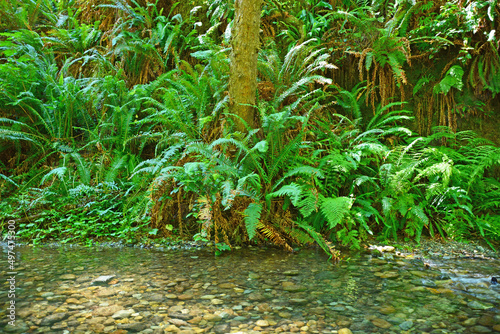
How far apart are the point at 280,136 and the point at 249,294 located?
1.70 meters

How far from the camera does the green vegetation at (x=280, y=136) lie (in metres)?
3.34

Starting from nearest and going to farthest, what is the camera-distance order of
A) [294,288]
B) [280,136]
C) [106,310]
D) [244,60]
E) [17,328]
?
1. [17,328]
2. [106,310]
3. [294,288]
4. [280,136]
5. [244,60]

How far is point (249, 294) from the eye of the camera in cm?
227

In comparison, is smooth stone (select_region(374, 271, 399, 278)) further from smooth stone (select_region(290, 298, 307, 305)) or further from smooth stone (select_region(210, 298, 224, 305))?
smooth stone (select_region(210, 298, 224, 305))

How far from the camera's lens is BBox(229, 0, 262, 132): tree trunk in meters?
3.46

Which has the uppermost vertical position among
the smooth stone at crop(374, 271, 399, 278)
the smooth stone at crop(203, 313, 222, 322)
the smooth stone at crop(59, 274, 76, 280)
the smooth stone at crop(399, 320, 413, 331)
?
the smooth stone at crop(59, 274, 76, 280)

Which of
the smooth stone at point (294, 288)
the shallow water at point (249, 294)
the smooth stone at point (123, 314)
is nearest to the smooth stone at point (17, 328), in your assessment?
the shallow water at point (249, 294)

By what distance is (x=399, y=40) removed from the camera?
421cm

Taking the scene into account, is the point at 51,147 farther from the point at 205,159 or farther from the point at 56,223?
the point at 205,159

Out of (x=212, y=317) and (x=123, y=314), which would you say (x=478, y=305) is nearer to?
(x=212, y=317)

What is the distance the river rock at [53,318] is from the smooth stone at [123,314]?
277 mm

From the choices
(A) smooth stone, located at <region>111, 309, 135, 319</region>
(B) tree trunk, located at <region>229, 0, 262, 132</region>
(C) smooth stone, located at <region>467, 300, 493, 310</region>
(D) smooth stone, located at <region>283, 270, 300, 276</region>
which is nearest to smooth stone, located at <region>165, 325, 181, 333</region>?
(A) smooth stone, located at <region>111, 309, 135, 319</region>

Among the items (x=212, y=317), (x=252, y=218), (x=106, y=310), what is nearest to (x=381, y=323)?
(x=212, y=317)

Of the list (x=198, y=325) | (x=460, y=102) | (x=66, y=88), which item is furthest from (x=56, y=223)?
(x=460, y=102)
